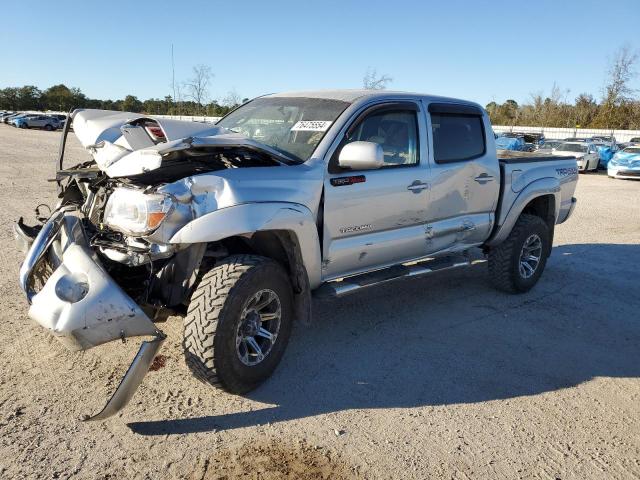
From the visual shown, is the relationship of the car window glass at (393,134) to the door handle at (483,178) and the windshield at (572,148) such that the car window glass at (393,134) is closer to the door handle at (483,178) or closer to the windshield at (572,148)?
the door handle at (483,178)

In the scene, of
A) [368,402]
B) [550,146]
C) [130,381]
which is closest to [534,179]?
[368,402]

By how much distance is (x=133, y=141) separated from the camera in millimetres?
3645

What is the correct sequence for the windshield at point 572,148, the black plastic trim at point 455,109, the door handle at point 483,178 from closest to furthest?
the black plastic trim at point 455,109 → the door handle at point 483,178 → the windshield at point 572,148

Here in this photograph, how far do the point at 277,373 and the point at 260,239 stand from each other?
97cm

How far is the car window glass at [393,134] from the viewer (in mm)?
4453

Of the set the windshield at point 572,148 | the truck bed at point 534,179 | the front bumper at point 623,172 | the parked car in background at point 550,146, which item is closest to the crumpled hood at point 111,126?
the truck bed at point 534,179

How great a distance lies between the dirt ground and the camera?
118 inches

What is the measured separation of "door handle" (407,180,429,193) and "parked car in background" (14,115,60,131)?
52.6m

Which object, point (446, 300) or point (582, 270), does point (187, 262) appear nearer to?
point (446, 300)

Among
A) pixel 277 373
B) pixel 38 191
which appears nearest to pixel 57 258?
pixel 277 373

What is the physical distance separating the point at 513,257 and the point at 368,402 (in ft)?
9.75

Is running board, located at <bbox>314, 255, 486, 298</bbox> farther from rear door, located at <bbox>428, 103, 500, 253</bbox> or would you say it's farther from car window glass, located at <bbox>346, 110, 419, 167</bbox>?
car window glass, located at <bbox>346, 110, 419, 167</bbox>

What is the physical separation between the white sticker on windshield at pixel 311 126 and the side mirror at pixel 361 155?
354mm

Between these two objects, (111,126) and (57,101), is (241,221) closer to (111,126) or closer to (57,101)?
(111,126)
